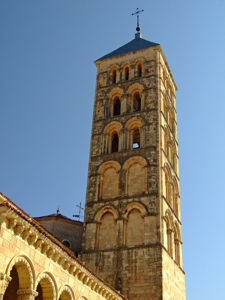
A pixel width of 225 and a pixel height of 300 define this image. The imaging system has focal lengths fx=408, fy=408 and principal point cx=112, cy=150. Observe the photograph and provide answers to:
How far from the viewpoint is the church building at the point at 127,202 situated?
14961 mm

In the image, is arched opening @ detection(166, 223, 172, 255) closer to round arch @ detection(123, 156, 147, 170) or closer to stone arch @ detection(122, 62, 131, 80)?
round arch @ detection(123, 156, 147, 170)

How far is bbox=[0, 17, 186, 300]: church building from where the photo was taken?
49.1 feet

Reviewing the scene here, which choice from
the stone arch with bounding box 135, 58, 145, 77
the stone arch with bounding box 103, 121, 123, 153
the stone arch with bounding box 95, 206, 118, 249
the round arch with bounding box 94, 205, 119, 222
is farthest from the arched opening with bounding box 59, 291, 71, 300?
the stone arch with bounding box 135, 58, 145, 77

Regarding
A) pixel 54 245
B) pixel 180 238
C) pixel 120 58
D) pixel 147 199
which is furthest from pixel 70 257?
pixel 120 58

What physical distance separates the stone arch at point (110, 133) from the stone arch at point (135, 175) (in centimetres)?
184

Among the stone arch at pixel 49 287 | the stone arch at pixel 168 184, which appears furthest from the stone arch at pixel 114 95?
the stone arch at pixel 49 287

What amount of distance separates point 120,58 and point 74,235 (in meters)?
12.5

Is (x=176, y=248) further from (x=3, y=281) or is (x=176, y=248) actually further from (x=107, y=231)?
(x=3, y=281)

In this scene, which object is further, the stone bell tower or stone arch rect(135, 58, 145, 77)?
stone arch rect(135, 58, 145, 77)

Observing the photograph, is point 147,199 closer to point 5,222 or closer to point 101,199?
point 101,199

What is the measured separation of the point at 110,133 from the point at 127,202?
207 inches

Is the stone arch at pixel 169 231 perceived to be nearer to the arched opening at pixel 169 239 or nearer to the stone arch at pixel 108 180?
the arched opening at pixel 169 239

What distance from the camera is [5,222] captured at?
33.2ft

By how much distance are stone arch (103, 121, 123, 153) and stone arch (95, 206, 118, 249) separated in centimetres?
408
